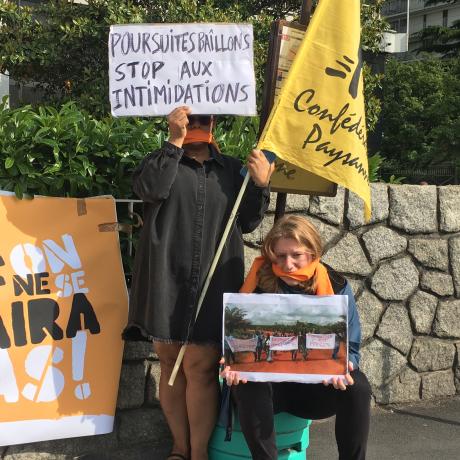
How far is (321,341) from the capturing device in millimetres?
2844

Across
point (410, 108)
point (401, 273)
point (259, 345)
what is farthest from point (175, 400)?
point (410, 108)

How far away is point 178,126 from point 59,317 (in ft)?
3.68

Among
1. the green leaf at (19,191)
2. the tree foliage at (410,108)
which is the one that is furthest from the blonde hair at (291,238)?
the tree foliage at (410,108)

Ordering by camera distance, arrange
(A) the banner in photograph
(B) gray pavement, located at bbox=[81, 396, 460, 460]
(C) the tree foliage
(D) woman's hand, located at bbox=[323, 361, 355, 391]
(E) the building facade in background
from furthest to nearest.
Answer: (E) the building facade in background → (C) the tree foliage → (B) gray pavement, located at bbox=[81, 396, 460, 460] → (A) the banner in photograph → (D) woman's hand, located at bbox=[323, 361, 355, 391]

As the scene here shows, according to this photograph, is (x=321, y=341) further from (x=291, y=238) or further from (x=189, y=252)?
(x=189, y=252)

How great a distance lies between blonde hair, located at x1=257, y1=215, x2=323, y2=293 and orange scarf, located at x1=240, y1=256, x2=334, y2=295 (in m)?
0.02

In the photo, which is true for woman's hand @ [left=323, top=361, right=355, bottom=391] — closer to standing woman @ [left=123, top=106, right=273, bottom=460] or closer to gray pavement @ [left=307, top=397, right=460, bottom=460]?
standing woman @ [left=123, top=106, right=273, bottom=460]

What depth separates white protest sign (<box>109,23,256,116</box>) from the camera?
9.86 feet

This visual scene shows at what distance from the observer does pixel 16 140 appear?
3242 millimetres

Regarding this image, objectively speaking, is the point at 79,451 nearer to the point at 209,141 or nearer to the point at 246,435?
the point at 246,435

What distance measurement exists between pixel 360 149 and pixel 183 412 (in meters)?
1.49

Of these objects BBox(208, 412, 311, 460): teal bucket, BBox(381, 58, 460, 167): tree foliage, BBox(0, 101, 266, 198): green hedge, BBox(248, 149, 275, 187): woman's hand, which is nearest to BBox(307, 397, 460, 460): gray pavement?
BBox(208, 412, 311, 460): teal bucket

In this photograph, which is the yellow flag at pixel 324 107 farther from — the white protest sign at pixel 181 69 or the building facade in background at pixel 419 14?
the building facade in background at pixel 419 14

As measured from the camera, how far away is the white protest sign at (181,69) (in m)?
3.01
